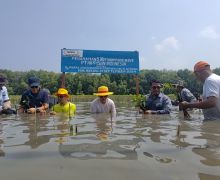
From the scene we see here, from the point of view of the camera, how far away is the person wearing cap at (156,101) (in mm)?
9641

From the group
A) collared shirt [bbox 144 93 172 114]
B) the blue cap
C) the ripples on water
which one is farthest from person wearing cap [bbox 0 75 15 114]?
the ripples on water

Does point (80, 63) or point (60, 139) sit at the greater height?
point (80, 63)

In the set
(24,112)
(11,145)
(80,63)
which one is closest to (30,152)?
(11,145)

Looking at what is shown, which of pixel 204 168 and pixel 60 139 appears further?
pixel 60 139

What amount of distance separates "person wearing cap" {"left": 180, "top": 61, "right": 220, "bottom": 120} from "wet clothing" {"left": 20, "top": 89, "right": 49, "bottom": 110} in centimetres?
465

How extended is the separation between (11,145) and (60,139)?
67 centimetres

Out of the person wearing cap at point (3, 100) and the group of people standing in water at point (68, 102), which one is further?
the person wearing cap at point (3, 100)

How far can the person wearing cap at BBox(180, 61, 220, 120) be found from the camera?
623cm

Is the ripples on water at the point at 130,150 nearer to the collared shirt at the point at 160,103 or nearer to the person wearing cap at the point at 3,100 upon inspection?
the collared shirt at the point at 160,103

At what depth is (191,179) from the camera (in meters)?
2.83

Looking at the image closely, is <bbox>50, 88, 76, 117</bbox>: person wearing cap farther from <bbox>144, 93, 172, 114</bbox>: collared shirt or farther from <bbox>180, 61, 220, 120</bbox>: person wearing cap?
<bbox>180, 61, 220, 120</bbox>: person wearing cap

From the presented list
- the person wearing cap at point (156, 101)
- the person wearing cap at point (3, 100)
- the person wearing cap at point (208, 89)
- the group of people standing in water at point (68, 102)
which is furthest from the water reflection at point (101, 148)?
the person wearing cap at point (3, 100)

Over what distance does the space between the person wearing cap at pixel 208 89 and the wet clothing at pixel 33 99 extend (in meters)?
4.65

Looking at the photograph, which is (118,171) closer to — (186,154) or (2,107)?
(186,154)
